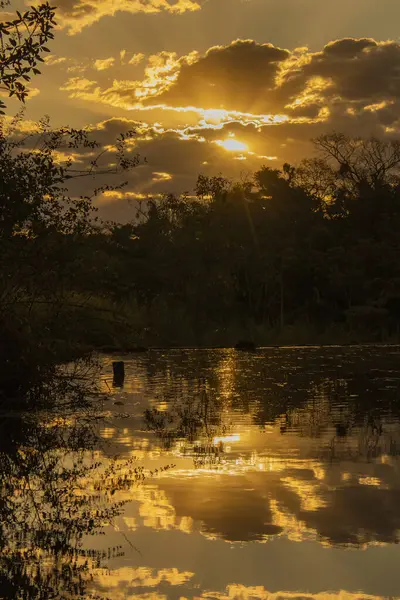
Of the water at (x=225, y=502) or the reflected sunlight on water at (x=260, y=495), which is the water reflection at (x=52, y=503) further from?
the reflected sunlight on water at (x=260, y=495)

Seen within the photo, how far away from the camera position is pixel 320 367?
37.2 m

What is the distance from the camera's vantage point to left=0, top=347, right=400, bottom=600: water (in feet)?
26.9

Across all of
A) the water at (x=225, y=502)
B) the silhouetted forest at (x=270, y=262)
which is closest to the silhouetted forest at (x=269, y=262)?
the silhouetted forest at (x=270, y=262)

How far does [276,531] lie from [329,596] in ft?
7.36

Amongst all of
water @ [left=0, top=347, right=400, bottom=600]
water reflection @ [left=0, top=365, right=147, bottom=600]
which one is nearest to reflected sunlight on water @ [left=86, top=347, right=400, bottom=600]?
water @ [left=0, top=347, right=400, bottom=600]

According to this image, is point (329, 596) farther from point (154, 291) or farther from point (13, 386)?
point (154, 291)

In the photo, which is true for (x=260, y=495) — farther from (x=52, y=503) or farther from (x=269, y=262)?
(x=269, y=262)

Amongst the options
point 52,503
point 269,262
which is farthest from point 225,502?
point 269,262

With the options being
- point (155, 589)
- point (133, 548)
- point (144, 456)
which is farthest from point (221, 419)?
point (155, 589)

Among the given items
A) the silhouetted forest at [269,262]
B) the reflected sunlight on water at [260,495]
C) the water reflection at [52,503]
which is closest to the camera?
the water reflection at [52,503]

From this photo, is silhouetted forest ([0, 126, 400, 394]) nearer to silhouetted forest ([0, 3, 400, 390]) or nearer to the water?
silhouetted forest ([0, 3, 400, 390])

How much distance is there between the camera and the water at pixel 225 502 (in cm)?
820

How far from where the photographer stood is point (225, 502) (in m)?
11.4

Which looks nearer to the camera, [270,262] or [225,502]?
[225,502]
